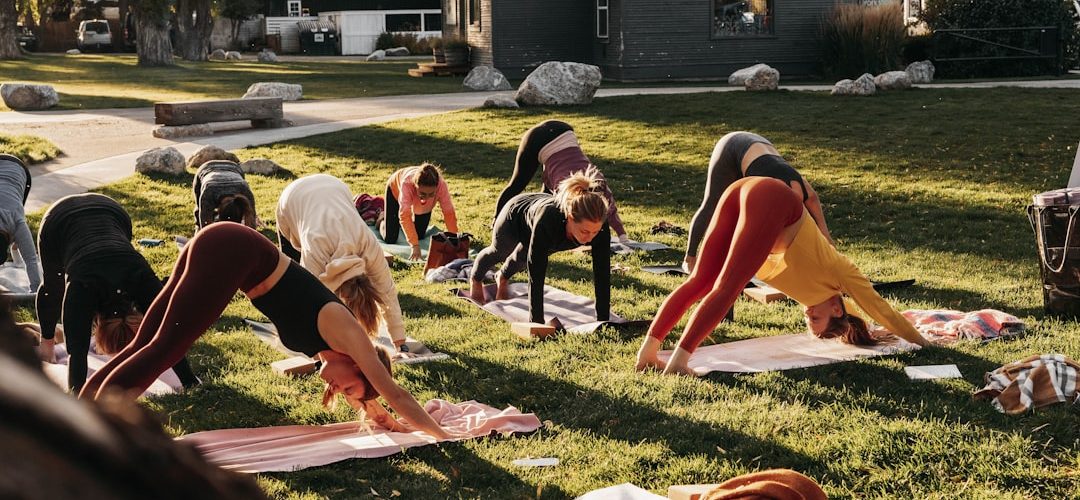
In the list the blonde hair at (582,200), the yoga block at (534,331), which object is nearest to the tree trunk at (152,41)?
the yoga block at (534,331)

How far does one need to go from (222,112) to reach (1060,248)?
15.2m

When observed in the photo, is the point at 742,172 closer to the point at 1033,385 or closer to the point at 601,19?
the point at 1033,385

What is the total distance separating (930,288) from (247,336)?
5.56 meters

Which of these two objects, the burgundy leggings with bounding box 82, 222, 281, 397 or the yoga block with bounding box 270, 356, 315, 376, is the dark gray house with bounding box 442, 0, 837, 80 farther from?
the burgundy leggings with bounding box 82, 222, 281, 397

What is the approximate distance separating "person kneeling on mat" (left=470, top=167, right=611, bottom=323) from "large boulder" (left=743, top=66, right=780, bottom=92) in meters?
15.5

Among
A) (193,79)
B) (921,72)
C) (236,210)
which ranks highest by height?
Answer: (193,79)

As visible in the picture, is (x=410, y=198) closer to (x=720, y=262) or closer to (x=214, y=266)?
(x=720, y=262)

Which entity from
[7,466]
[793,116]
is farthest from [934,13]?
[7,466]

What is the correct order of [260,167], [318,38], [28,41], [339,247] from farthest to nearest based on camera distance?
[318,38] → [28,41] → [260,167] → [339,247]

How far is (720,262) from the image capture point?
700 centimetres

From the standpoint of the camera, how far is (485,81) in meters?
27.5

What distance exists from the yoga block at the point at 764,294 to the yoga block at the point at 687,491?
4585 millimetres

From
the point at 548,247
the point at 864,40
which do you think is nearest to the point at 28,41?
the point at 864,40

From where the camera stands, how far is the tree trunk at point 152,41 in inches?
1606
